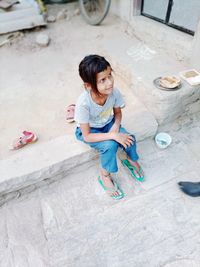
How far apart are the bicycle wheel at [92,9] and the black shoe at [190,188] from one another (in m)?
3.27

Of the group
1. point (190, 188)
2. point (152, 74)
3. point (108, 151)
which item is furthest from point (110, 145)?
point (152, 74)

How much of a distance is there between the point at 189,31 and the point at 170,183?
1.90m

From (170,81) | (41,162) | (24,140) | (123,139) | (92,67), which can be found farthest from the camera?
(170,81)

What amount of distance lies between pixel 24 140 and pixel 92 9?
3520 millimetres

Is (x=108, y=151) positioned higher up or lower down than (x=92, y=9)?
lower down

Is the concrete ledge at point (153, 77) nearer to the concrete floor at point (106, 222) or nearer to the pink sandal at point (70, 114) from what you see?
the concrete floor at point (106, 222)

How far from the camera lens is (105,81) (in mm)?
1349

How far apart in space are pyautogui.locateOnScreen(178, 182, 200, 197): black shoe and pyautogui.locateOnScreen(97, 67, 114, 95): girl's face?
3.32ft

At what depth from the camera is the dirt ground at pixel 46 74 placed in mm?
2289

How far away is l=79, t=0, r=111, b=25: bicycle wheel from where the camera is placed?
13.0ft

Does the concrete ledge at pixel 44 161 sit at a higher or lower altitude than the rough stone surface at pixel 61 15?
lower

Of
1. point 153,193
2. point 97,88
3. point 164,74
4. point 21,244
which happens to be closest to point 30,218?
point 21,244

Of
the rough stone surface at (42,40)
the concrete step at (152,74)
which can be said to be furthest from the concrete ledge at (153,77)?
the rough stone surface at (42,40)

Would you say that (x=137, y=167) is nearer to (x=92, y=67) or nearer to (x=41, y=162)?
(x=41, y=162)
